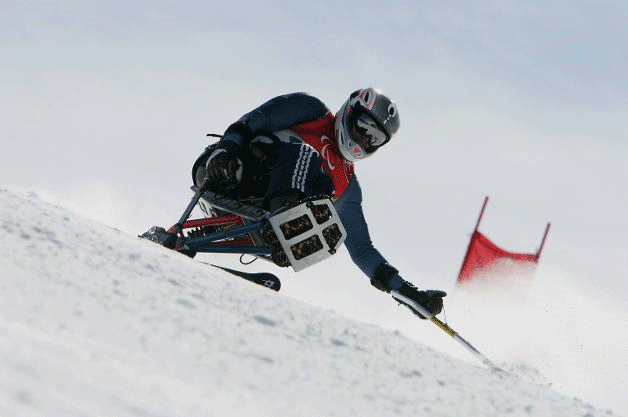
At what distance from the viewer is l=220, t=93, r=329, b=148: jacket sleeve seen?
7.34 m

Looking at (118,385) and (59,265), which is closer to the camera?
(118,385)

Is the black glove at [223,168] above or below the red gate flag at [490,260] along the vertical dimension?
below

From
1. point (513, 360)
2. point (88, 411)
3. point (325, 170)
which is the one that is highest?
point (325, 170)

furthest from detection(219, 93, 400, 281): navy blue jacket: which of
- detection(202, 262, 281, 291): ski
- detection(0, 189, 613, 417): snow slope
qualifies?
detection(0, 189, 613, 417): snow slope

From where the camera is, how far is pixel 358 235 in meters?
8.36

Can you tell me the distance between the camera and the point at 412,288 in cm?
789

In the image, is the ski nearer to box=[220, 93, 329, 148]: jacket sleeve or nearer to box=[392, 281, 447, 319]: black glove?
box=[220, 93, 329, 148]: jacket sleeve

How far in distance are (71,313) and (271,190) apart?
4.57m

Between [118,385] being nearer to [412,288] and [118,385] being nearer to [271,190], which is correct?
[271,190]

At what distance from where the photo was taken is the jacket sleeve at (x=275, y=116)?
7.34 m

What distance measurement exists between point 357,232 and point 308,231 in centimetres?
147

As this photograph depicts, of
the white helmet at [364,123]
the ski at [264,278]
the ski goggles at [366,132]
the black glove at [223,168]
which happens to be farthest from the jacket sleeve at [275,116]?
the ski at [264,278]

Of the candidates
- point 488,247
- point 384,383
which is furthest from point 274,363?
point 488,247

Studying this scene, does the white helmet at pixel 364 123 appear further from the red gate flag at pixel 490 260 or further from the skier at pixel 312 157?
the red gate flag at pixel 490 260
